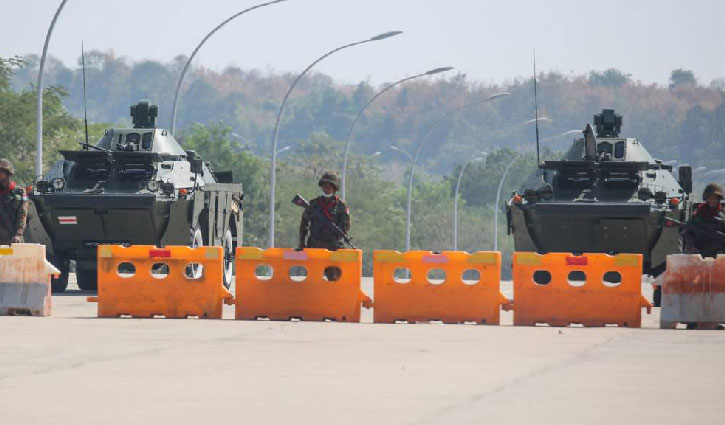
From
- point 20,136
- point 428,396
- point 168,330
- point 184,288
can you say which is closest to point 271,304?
A: point 184,288

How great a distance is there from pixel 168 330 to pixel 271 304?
2.48 meters

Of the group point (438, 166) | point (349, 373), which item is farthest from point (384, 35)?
point (438, 166)

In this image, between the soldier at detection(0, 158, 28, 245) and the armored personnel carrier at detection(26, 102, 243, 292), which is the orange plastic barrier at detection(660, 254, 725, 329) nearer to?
the soldier at detection(0, 158, 28, 245)

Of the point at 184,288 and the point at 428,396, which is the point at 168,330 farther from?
the point at 428,396

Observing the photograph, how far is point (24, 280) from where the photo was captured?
2247cm

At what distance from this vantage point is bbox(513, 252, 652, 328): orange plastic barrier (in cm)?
2222

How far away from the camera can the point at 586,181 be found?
31.9m

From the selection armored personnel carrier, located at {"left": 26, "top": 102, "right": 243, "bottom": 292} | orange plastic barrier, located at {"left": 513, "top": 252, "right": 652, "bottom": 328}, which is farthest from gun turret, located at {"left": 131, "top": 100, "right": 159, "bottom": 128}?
orange plastic barrier, located at {"left": 513, "top": 252, "right": 652, "bottom": 328}

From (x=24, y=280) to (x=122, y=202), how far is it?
8.82 metres

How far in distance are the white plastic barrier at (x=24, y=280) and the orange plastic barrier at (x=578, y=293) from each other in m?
5.68

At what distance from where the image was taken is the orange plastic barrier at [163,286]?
2256cm

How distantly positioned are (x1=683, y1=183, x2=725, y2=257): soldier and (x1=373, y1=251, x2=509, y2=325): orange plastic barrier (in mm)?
2823

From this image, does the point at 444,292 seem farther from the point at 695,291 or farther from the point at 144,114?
the point at 144,114

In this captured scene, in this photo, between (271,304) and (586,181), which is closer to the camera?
(271,304)
